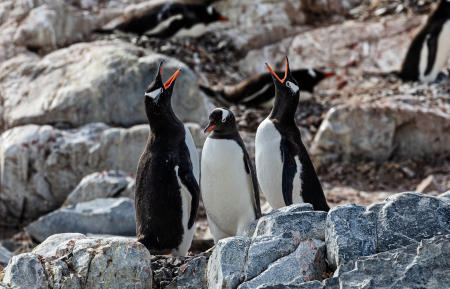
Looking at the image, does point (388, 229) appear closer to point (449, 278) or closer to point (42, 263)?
point (449, 278)

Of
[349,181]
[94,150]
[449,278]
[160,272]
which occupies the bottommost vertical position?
[349,181]

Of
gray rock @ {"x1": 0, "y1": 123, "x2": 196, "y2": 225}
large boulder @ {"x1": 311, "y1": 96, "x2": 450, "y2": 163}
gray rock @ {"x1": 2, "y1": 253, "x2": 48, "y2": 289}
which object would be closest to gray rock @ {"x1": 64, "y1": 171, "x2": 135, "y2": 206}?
gray rock @ {"x1": 0, "y1": 123, "x2": 196, "y2": 225}

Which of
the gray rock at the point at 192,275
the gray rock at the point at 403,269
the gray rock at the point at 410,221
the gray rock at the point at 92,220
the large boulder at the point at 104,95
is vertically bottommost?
the gray rock at the point at 92,220

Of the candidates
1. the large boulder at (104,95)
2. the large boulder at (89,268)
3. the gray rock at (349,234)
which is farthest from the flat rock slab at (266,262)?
the large boulder at (104,95)

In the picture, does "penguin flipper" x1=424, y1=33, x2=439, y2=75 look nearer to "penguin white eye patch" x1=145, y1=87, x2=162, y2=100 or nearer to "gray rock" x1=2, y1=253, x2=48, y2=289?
"penguin white eye patch" x1=145, y1=87, x2=162, y2=100

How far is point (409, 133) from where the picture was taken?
9086 mm

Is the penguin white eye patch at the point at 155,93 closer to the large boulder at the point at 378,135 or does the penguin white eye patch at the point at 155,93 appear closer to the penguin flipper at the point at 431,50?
the large boulder at the point at 378,135

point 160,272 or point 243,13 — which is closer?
point 160,272

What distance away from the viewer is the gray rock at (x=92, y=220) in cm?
680

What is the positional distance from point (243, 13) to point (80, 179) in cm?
542

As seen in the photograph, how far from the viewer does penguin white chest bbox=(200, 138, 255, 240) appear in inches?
193

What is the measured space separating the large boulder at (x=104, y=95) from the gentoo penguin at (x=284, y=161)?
324cm

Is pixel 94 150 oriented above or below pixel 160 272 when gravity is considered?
below

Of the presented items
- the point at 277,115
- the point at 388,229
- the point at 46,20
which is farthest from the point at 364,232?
the point at 46,20
